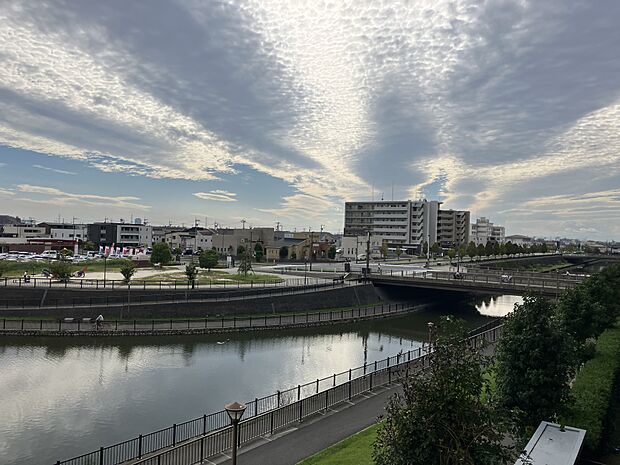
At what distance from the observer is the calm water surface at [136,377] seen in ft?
57.2

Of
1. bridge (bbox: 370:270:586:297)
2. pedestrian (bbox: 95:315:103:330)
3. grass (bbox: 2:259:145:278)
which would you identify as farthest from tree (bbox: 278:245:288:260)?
pedestrian (bbox: 95:315:103:330)

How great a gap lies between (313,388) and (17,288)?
27.7 metres

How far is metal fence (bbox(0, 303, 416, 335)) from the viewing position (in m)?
31.5

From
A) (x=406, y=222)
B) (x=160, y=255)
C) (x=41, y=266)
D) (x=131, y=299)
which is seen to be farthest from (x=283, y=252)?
(x=131, y=299)

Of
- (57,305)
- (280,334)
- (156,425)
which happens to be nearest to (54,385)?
(156,425)

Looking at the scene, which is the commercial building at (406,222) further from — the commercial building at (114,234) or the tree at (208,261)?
the tree at (208,261)

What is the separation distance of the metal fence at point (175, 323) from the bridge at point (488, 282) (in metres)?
9.55

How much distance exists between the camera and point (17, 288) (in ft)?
121

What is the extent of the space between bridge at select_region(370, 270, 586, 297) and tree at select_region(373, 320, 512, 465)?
36593mm

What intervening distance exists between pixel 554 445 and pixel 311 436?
7.23 metres

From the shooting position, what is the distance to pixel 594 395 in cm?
1639

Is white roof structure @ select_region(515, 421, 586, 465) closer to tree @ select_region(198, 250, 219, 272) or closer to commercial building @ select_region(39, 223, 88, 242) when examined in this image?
tree @ select_region(198, 250, 219, 272)

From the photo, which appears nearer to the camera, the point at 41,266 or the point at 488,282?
the point at 488,282

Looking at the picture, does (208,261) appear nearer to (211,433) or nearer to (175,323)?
(175,323)
